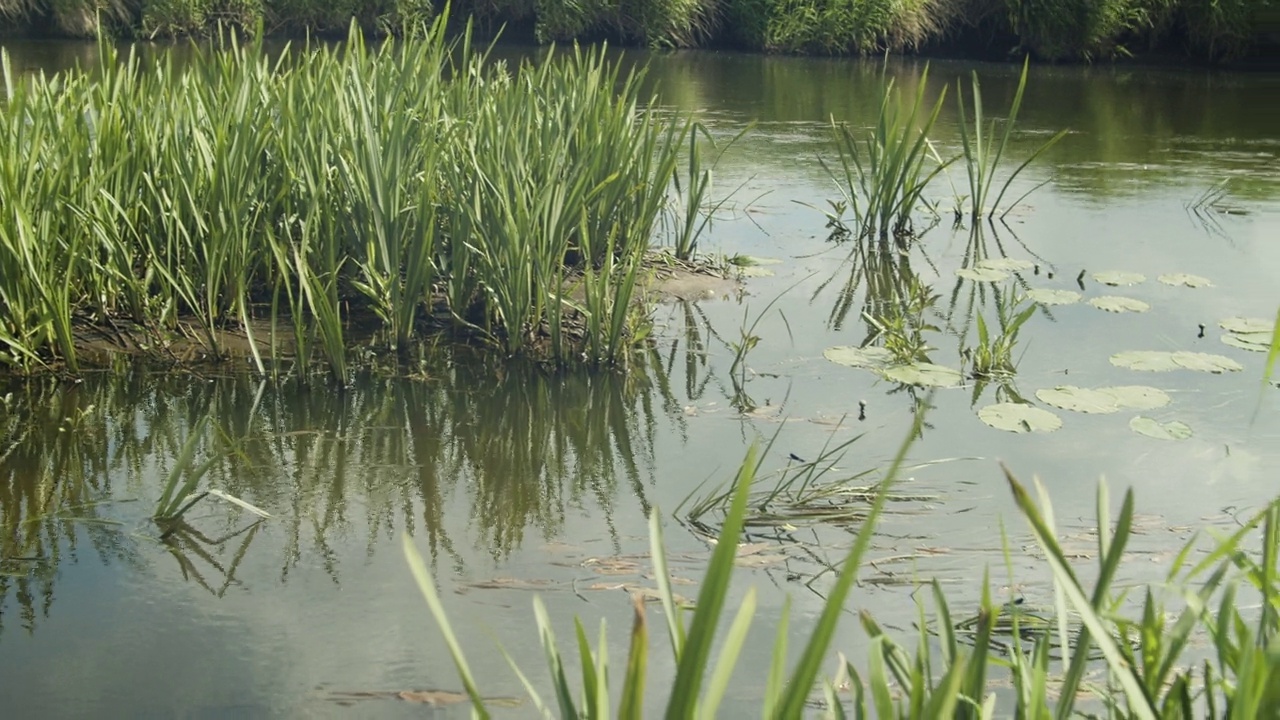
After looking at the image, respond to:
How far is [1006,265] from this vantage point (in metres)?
4.67

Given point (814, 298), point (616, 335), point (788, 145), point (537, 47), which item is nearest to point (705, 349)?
point (616, 335)

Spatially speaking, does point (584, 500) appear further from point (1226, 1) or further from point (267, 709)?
point (1226, 1)

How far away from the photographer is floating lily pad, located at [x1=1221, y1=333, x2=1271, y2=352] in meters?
3.72

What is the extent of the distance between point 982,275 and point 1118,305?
1.75 feet

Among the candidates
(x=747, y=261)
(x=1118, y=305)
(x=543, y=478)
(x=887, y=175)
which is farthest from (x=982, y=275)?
(x=543, y=478)

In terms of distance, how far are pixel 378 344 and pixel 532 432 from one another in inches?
29.6

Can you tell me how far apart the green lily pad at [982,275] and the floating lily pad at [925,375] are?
1.04m

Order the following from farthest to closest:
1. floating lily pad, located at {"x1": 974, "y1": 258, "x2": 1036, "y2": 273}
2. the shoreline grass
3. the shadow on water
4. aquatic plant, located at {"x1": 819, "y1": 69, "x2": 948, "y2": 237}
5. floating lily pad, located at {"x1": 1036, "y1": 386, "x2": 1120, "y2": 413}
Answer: the shoreline grass, aquatic plant, located at {"x1": 819, "y1": 69, "x2": 948, "y2": 237}, floating lily pad, located at {"x1": 974, "y1": 258, "x2": 1036, "y2": 273}, floating lily pad, located at {"x1": 1036, "y1": 386, "x2": 1120, "y2": 413}, the shadow on water

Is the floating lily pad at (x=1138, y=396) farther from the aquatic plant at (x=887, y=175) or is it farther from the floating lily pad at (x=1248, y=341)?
the aquatic plant at (x=887, y=175)

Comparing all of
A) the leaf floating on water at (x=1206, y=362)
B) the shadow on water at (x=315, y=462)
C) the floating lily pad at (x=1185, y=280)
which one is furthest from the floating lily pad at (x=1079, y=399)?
the floating lily pad at (x=1185, y=280)

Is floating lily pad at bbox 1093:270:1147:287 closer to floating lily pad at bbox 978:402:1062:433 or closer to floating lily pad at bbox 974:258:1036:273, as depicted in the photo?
floating lily pad at bbox 974:258:1036:273

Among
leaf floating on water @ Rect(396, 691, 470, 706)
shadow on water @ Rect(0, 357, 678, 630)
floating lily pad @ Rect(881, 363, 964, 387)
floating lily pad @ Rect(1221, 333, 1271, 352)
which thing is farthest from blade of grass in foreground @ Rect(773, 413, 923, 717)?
Result: floating lily pad @ Rect(1221, 333, 1271, 352)

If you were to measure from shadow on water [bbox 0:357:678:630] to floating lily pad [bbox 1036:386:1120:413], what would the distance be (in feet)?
3.19

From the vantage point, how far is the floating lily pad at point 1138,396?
10.7 ft
